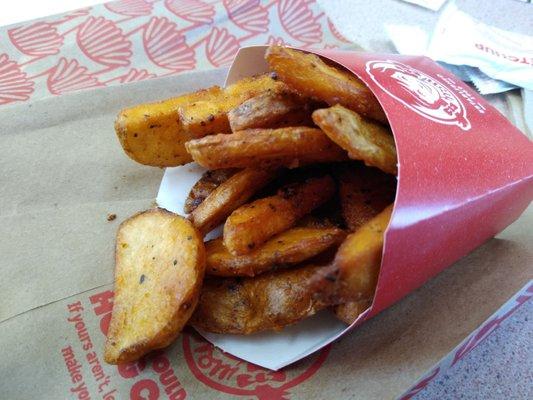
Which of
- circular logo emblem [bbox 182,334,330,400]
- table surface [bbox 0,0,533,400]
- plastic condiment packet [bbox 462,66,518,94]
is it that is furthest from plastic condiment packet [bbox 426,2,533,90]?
circular logo emblem [bbox 182,334,330,400]

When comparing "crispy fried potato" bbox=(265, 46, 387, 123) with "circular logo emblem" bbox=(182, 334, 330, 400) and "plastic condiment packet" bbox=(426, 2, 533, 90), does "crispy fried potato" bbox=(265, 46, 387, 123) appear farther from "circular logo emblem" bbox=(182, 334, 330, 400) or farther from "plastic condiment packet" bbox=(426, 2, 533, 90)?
"plastic condiment packet" bbox=(426, 2, 533, 90)

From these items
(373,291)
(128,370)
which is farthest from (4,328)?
(373,291)

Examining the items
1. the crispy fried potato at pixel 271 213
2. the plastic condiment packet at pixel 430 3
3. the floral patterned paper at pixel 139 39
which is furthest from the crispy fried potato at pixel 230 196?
the plastic condiment packet at pixel 430 3

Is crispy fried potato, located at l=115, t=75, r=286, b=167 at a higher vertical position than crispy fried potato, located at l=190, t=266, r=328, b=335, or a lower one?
higher

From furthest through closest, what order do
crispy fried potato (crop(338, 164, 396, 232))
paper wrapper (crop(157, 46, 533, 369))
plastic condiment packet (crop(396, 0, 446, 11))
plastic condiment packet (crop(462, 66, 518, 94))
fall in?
plastic condiment packet (crop(396, 0, 446, 11)) → plastic condiment packet (crop(462, 66, 518, 94)) → crispy fried potato (crop(338, 164, 396, 232)) → paper wrapper (crop(157, 46, 533, 369))

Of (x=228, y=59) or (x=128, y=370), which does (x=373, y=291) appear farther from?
(x=228, y=59)

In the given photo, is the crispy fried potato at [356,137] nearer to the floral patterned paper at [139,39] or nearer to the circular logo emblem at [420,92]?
the circular logo emblem at [420,92]

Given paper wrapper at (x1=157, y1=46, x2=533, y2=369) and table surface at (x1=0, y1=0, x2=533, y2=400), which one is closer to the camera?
paper wrapper at (x1=157, y1=46, x2=533, y2=369)
